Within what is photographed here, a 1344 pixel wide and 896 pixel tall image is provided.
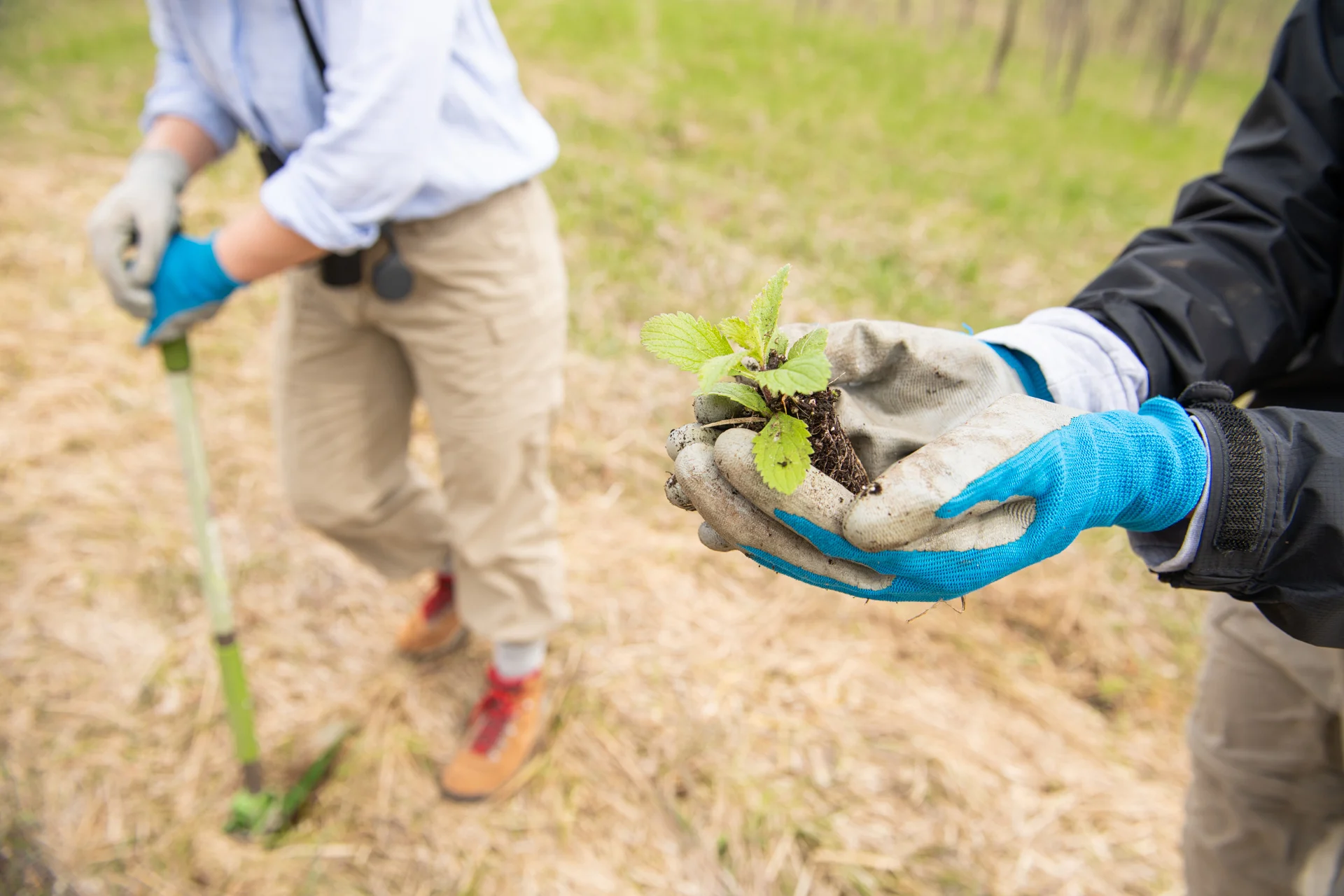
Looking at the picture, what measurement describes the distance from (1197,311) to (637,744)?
1706 mm

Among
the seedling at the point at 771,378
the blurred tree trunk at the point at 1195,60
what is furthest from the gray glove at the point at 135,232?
the blurred tree trunk at the point at 1195,60

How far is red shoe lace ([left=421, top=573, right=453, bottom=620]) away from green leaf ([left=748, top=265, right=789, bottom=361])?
5.64 feet

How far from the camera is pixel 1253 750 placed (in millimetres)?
1412

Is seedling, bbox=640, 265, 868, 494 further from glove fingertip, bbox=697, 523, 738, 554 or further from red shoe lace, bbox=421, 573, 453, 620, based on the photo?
red shoe lace, bbox=421, 573, 453, 620

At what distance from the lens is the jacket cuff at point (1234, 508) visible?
0.95m

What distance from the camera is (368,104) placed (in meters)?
1.45

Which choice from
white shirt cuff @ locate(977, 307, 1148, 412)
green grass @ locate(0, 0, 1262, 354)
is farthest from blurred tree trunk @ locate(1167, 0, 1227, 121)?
white shirt cuff @ locate(977, 307, 1148, 412)

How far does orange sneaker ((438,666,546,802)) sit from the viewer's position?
2174mm

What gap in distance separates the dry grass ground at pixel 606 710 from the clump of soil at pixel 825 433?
1339 mm

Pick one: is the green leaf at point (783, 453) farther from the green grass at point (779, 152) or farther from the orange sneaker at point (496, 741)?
the green grass at point (779, 152)

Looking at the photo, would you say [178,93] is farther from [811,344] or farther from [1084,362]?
[1084,362]

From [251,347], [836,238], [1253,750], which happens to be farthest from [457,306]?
[836,238]

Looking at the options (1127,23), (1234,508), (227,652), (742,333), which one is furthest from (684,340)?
(1127,23)

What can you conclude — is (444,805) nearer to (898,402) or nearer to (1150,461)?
(898,402)
